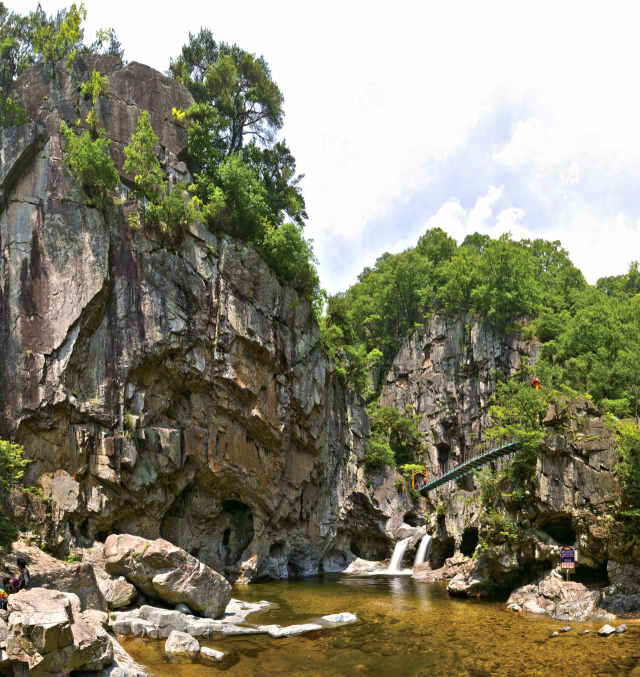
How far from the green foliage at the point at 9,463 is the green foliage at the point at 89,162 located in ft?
37.1

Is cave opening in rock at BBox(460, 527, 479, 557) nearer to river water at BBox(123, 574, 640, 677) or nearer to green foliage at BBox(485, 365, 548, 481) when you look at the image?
green foliage at BBox(485, 365, 548, 481)

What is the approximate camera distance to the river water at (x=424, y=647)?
34.3ft

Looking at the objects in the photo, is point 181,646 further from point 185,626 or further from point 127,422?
point 127,422

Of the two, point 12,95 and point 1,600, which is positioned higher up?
point 12,95

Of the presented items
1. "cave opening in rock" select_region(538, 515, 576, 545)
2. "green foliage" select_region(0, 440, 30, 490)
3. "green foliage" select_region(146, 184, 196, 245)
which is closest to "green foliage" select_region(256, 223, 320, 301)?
"green foliage" select_region(146, 184, 196, 245)

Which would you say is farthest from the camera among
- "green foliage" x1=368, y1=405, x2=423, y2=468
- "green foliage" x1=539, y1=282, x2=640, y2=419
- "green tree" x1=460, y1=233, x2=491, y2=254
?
"green tree" x1=460, y1=233, x2=491, y2=254

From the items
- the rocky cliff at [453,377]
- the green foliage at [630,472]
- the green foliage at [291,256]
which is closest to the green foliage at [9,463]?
the green foliage at [291,256]

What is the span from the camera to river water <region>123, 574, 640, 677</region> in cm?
1045

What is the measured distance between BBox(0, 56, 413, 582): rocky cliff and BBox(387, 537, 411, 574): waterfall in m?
3.42

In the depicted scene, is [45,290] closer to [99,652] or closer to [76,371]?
[76,371]

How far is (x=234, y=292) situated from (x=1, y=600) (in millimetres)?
17202

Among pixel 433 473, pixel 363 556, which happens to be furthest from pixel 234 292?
pixel 433 473

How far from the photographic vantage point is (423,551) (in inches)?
1084

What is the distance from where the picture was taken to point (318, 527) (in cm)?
2855
